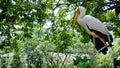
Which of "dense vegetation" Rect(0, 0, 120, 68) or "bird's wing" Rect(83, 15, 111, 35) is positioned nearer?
"bird's wing" Rect(83, 15, 111, 35)

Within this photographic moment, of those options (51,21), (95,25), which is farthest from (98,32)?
(51,21)

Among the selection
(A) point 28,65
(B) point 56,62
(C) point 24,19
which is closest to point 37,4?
(C) point 24,19

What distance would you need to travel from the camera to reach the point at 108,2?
25.4 feet

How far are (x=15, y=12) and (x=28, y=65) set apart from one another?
12915 millimetres

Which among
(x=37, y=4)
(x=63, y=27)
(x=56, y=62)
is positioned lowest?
(x=56, y=62)

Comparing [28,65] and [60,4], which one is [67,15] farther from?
[28,65]

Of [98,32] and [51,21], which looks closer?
[98,32]

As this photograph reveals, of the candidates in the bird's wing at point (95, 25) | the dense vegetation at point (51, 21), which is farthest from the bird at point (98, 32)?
the dense vegetation at point (51, 21)

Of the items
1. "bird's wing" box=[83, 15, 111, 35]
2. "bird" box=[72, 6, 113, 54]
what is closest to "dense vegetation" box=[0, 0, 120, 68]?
"bird" box=[72, 6, 113, 54]

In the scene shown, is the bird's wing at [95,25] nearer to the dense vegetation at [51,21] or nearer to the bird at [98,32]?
the bird at [98,32]

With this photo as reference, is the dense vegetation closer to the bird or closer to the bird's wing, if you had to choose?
the bird

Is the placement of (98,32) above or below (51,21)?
below

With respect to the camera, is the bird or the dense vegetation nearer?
the bird

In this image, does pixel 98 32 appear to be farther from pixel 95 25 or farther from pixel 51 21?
pixel 51 21
